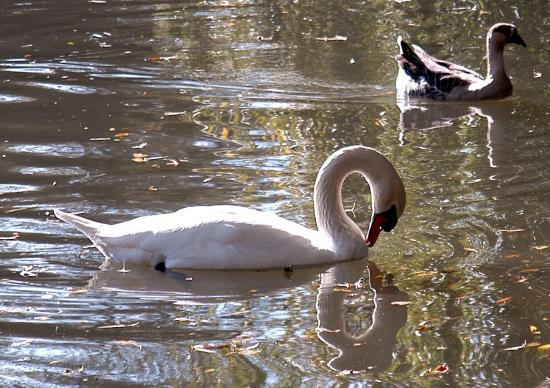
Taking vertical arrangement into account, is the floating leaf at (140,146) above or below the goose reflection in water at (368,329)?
above

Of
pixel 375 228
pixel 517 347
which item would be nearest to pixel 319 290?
pixel 375 228

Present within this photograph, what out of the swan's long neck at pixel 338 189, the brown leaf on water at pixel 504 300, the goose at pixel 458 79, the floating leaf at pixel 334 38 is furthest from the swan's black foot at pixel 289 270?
the floating leaf at pixel 334 38

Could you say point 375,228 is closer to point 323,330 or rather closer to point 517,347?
point 323,330

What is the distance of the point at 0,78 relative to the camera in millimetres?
15664

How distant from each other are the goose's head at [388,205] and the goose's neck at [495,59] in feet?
21.4

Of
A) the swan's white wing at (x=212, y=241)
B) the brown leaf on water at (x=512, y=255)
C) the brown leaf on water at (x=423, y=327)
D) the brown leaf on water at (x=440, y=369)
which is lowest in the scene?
the brown leaf on water at (x=423, y=327)

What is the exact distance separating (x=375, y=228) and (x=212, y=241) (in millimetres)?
1183

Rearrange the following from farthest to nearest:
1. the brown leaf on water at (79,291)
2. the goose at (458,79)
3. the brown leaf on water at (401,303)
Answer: the goose at (458,79), the brown leaf on water at (79,291), the brown leaf on water at (401,303)

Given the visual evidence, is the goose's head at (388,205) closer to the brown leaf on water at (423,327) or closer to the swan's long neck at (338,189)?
the swan's long neck at (338,189)

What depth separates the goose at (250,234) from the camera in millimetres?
8914

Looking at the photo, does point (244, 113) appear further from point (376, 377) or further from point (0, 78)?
point (376, 377)

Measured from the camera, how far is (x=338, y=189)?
9344 millimetres

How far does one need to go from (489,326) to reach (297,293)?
1.43m

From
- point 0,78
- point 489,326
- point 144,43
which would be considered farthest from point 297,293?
point 144,43
